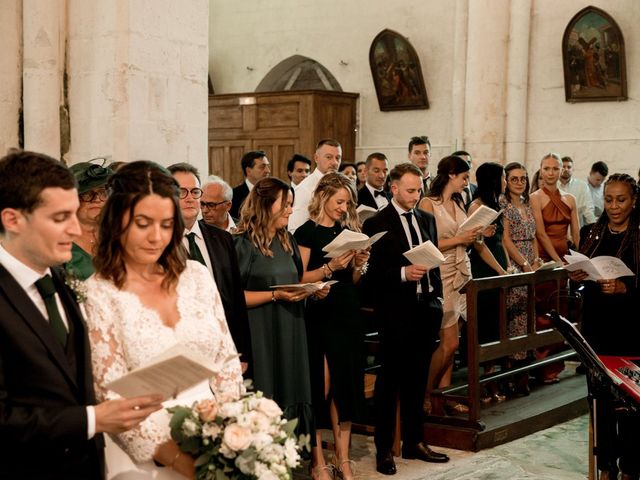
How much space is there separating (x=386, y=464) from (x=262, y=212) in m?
1.75

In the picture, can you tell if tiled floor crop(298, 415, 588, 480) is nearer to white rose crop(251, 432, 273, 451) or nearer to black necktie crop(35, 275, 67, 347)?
white rose crop(251, 432, 273, 451)

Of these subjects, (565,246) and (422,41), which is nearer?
(565,246)

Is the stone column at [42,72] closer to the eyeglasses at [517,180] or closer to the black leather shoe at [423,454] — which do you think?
the black leather shoe at [423,454]

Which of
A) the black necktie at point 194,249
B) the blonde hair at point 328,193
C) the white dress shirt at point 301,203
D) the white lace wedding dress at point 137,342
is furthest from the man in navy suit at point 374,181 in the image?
the white lace wedding dress at point 137,342

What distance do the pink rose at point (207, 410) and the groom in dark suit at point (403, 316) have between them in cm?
319

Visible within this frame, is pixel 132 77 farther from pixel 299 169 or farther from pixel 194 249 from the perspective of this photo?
pixel 299 169

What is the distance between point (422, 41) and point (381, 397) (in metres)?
9.93

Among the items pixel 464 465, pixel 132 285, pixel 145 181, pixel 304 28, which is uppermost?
pixel 304 28

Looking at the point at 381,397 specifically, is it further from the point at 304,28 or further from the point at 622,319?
the point at 304,28

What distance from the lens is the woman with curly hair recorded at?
527cm

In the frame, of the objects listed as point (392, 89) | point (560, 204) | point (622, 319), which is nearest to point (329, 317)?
point (622, 319)

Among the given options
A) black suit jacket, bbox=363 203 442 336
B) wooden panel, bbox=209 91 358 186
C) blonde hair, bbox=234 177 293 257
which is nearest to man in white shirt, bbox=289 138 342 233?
black suit jacket, bbox=363 203 442 336

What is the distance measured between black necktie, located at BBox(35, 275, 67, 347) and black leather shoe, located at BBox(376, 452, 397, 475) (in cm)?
352

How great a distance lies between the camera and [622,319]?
568 cm
